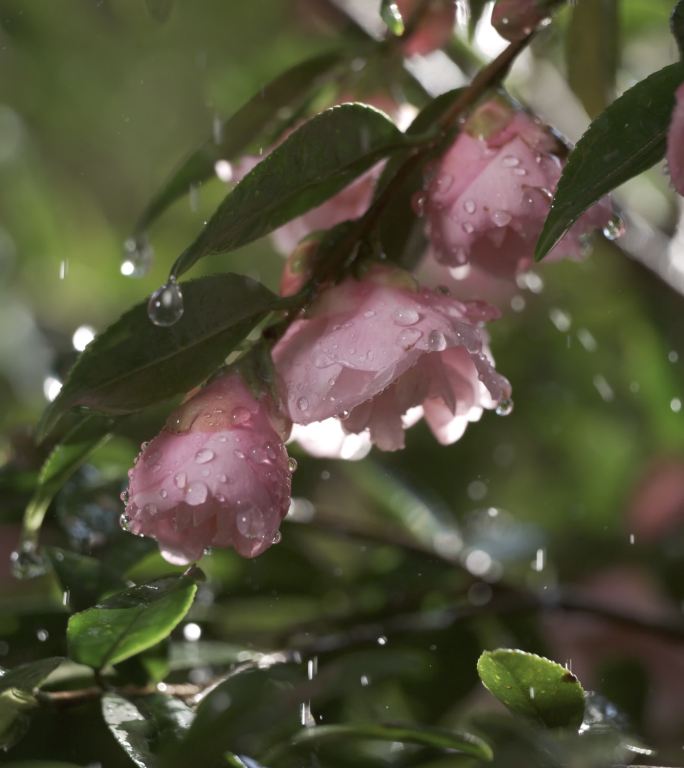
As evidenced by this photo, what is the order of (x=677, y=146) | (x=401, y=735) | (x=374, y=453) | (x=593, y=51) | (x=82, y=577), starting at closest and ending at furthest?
(x=677, y=146)
(x=401, y=735)
(x=82, y=577)
(x=593, y=51)
(x=374, y=453)

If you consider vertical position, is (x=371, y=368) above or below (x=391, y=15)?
below

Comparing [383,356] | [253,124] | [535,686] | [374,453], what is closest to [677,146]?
[383,356]

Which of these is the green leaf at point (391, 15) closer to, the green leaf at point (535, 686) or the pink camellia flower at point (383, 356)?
the pink camellia flower at point (383, 356)

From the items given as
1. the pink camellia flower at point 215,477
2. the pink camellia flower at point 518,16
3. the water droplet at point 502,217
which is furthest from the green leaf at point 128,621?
the pink camellia flower at point 518,16

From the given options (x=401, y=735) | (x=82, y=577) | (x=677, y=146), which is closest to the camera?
(x=677, y=146)

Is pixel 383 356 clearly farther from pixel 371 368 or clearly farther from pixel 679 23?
pixel 679 23

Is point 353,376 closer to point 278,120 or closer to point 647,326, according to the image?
point 278,120

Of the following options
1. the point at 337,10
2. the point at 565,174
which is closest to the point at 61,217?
the point at 337,10
